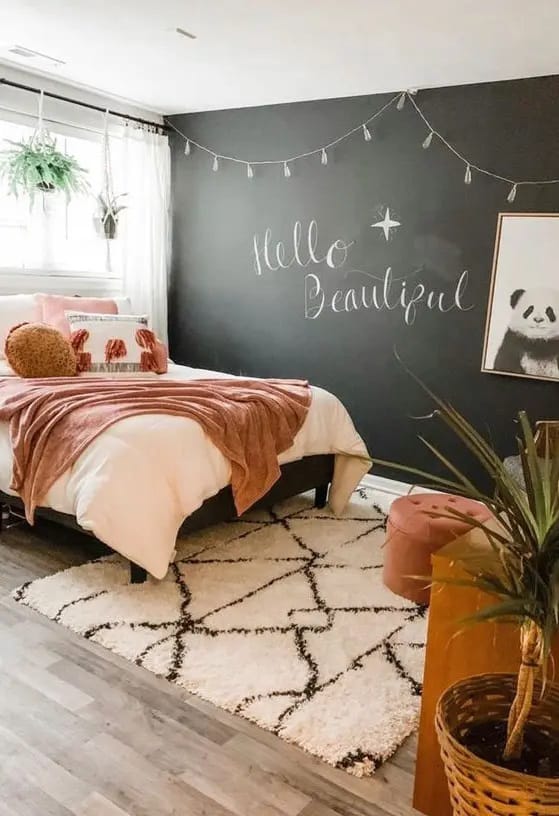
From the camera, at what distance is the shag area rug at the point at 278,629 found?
2.07 meters

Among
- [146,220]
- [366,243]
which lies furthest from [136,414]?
[146,220]

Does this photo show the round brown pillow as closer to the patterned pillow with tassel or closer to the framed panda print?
the patterned pillow with tassel

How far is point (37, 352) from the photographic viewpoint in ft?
11.8

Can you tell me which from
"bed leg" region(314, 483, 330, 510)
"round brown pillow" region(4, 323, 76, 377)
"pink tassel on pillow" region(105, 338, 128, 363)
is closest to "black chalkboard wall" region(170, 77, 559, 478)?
"bed leg" region(314, 483, 330, 510)

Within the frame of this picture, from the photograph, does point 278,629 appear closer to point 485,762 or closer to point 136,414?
point 136,414

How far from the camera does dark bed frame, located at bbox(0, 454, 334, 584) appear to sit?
294cm

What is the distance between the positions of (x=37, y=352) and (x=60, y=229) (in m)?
1.48

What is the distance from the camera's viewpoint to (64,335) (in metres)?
3.91

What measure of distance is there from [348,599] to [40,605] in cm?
118

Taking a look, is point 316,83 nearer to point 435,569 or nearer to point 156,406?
point 156,406

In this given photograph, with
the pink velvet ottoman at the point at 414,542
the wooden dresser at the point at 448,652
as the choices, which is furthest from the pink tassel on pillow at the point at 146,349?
the wooden dresser at the point at 448,652

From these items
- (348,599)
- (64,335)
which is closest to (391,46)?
(64,335)

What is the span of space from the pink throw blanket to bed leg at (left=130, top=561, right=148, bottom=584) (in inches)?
18.4

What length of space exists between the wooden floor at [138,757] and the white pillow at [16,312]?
2.06m
